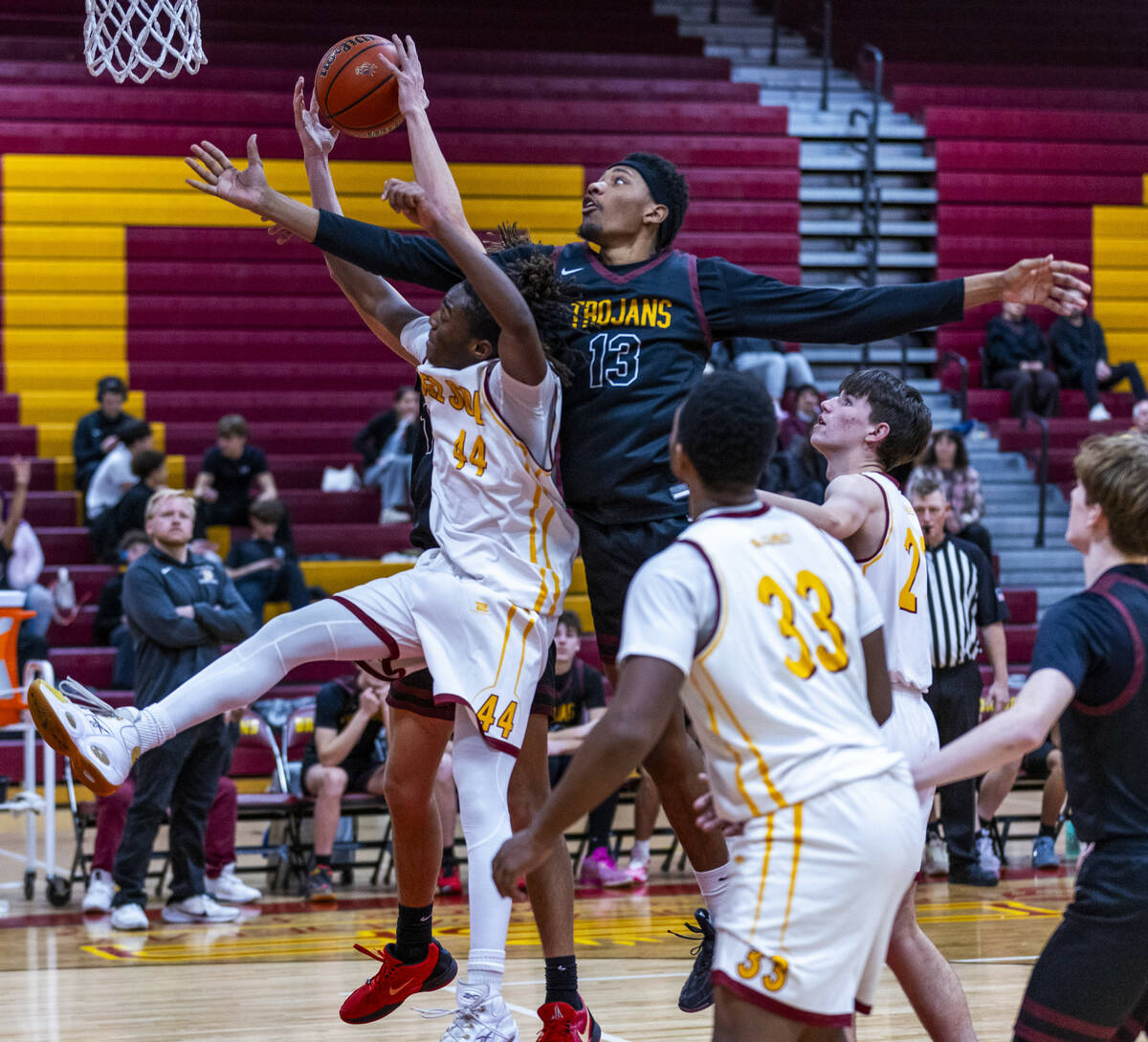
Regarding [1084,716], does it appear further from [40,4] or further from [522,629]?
[40,4]

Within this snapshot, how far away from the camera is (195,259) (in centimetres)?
1400

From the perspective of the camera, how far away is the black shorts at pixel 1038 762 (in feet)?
29.6

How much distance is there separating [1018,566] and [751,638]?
1085 centimetres

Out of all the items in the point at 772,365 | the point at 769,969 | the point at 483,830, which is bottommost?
the point at 483,830

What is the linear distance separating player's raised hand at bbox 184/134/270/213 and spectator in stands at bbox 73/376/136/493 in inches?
325

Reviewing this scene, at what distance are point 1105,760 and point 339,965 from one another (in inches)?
154

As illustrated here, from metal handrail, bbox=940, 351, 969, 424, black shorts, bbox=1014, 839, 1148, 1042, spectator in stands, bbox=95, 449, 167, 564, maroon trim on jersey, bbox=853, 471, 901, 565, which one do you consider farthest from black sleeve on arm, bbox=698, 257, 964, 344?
metal handrail, bbox=940, 351, 969, 424

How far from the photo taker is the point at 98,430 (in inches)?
468

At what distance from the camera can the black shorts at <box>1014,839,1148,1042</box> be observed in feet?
9.66

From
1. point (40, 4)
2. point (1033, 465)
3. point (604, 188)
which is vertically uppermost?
point (40, 4)

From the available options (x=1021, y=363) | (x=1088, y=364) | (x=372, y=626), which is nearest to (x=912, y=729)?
(x=372, y=626)

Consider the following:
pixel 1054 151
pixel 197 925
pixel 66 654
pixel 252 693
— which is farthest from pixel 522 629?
pixel 1054 151

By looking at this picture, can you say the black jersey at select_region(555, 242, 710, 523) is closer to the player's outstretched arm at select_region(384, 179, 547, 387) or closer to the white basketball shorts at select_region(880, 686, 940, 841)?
the player's outstretched arm at select_region(384, 179, 547, 387)

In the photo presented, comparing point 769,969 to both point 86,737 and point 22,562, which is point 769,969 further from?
point 22,562
